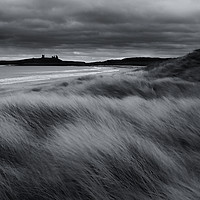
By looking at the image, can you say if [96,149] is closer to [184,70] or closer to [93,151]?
[93,151]

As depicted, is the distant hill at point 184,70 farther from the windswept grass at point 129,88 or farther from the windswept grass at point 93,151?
the windswept grass at point 93,151

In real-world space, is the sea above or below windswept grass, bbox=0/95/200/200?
below

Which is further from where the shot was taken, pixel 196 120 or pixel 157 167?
pixel 196 120

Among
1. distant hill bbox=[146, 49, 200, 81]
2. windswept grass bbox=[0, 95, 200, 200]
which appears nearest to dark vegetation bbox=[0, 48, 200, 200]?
windswept grass bbox=[0, 95, 200, 200]

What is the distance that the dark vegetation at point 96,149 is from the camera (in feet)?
7.91

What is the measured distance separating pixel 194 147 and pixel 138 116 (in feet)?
3.19

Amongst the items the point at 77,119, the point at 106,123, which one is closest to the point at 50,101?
the point at 77,119

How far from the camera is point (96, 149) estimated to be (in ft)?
9.99

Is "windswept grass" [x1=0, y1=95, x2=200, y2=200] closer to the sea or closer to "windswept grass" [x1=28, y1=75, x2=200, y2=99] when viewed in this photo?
"windswept grass" [x1=28, y1=75, x2=200, y2=99]

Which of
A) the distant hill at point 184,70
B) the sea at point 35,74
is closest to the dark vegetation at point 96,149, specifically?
the distant hill at point 184,70

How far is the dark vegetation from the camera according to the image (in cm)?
241

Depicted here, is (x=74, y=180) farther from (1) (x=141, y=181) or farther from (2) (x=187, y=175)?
(2) (x=187, y=175)

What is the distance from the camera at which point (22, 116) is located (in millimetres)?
3568

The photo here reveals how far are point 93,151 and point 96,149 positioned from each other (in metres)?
0.06
